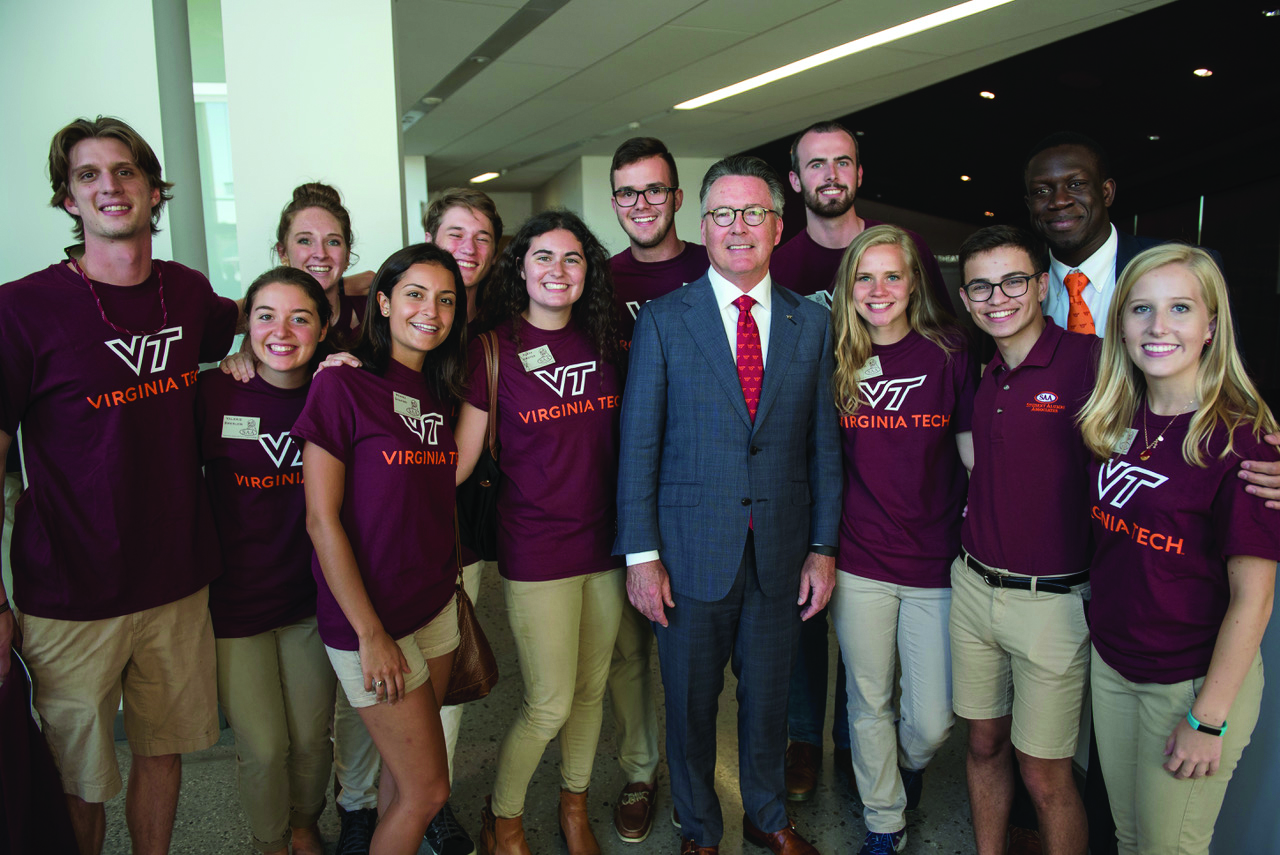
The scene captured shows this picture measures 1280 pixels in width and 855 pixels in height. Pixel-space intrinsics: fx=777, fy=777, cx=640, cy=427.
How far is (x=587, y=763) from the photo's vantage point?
2.43 m

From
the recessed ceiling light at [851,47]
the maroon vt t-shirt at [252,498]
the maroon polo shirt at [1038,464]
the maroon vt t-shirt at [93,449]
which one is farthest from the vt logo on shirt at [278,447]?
the recessed ceiling light at [851,47]

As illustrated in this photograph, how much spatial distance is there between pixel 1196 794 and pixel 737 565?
1.10 m

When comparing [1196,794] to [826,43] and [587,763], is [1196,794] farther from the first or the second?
[826,43]

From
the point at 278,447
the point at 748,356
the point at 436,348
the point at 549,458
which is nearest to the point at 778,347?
the point at 748,356

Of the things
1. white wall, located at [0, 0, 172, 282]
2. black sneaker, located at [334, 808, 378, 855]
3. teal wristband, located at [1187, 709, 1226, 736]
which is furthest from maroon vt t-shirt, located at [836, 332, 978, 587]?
white wall, located at [0, 0, 172, 282]

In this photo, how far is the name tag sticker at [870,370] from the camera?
87.8 inches

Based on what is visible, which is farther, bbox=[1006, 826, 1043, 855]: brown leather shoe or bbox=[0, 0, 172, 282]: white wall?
bbox=[0, 0, 172, 282]: white wall

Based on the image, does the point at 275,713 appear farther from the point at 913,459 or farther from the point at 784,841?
the point at 913,459

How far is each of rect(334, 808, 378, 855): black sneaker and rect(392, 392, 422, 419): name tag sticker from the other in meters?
1.32

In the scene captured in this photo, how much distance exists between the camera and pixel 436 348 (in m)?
2.14

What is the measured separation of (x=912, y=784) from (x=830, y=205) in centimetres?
199

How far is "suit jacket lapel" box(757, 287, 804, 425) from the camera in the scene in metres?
2.15

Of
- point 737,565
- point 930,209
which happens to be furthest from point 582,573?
point 930,209

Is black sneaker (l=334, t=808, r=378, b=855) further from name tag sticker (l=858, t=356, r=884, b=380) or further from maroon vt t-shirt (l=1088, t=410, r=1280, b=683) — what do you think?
maroon vt t-shirt (l=1088, t=410, r=1280, b=683)
